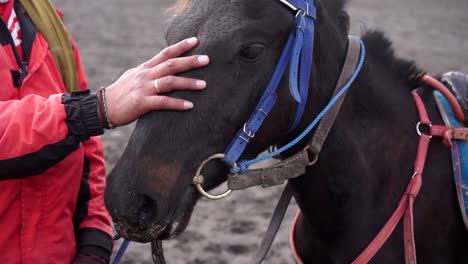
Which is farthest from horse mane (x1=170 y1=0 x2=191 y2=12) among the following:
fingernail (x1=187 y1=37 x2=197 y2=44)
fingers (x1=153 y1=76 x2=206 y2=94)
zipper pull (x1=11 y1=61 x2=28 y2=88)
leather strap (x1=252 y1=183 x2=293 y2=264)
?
leather strap (x1=252 y1=183 x2=293 y2=264)

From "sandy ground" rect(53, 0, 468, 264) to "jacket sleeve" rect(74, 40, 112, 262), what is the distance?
0.75 m

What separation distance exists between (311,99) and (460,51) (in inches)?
413

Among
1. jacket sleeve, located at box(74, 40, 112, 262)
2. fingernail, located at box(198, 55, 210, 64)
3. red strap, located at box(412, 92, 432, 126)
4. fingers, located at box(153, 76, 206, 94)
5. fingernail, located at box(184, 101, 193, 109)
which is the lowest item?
jacket sleeve, located at box(74, 40, 112, 262)

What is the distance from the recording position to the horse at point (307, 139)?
1.93 m

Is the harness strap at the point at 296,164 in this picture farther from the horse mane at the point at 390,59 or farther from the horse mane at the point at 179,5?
the horse mane at the point at 179,5

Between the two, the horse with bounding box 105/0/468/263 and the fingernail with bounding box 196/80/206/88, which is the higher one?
the fingernail with bounding box 196/80/206/88

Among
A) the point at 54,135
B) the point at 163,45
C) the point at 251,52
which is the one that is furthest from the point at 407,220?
the point at 163,45

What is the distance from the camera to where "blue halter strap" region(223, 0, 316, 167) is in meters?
2.03

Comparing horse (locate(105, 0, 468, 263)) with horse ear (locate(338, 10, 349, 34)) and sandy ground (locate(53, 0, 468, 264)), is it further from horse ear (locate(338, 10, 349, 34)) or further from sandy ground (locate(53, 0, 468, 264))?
sandy ground (locate(53, 0, 468, 264))

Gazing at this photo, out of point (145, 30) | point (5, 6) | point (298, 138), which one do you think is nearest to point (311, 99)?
point (298, 138)

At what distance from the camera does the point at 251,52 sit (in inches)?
78.0

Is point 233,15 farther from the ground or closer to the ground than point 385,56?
farther from the ground

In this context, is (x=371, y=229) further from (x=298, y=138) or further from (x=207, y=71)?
(x=207, y=71)

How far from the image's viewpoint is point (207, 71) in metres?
1.96
